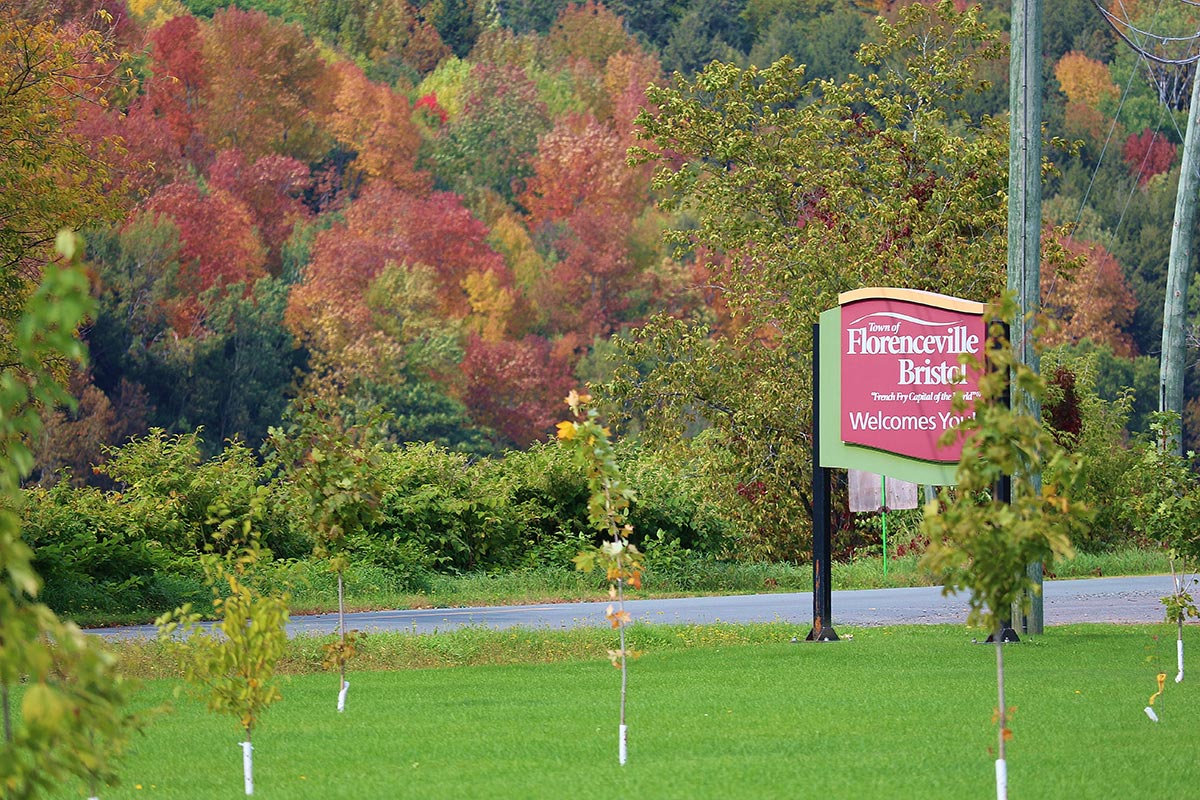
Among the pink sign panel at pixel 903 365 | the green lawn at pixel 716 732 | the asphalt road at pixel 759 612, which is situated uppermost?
the pink sign panel at pixel 903 365

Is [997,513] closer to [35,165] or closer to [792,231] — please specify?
[35,165]

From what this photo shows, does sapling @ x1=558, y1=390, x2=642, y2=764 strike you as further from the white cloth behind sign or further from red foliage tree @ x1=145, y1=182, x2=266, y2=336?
red foliage tree @ x1=145, y1=182, x2=266, y2=336

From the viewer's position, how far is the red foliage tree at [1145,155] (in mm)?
74750

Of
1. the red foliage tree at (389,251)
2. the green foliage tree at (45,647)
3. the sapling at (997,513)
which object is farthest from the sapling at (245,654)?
the red foliage tree at (389,251)

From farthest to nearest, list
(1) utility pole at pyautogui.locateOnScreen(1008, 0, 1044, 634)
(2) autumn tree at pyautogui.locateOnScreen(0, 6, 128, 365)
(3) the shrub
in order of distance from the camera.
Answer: (3) the shrub, (2) autumn tree at pyautogui.locateOnScreen(0, 6, 128, 365), (1) utility pole at pyautogui.locateOnScreen(1008, 0, 1044, 634)

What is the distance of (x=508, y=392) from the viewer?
2516 inches

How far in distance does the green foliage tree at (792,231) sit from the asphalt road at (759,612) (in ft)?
26.0

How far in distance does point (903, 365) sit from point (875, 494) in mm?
9321

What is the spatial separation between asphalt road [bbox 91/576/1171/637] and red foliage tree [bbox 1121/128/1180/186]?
174 ft

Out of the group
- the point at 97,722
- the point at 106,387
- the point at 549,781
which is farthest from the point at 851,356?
the point at 106,387

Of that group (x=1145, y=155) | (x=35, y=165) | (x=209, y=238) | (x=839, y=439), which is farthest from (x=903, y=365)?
(x=1145, y=155)

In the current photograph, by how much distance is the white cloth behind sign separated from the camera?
85.9 ft

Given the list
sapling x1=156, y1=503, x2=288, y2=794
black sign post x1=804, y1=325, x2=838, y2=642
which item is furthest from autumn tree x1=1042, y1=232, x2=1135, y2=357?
sapling x1=156, y1=503, x2=288, y2=794

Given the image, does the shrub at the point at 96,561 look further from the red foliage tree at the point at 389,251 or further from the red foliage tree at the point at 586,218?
the red foliage tree at the point at 586,218
